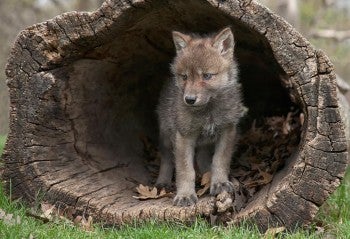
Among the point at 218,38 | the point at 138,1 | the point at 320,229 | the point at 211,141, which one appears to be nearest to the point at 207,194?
the point at 211,141

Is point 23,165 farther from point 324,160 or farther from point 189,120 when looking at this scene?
point 324,160

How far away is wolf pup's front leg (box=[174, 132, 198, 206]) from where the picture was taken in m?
5.06

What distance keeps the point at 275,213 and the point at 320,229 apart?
1.55ft

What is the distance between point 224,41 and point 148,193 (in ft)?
5.11

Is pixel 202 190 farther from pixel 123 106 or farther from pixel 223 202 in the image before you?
pixel 123 106

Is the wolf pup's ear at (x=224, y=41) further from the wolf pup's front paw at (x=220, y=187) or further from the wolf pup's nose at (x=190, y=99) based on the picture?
the wolf pup's front paw at (x=220, y=187)

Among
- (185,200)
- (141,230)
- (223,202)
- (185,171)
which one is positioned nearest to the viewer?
(141,230)

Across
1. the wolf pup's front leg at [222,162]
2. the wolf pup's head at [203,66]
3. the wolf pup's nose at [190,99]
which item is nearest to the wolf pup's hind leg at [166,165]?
the wolf pup's front leg at [222,162]

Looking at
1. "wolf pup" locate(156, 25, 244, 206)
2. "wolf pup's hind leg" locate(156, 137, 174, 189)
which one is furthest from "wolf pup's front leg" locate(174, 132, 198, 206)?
"wolf pup's hind leg" locate(156, 137, 174, 189)

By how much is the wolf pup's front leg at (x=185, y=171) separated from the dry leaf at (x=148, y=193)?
0.94ft

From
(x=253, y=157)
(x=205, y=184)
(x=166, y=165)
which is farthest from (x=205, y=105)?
(x=253, y=157)

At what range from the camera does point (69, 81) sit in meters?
5.46

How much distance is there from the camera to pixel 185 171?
527cm

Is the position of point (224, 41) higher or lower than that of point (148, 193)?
higher
